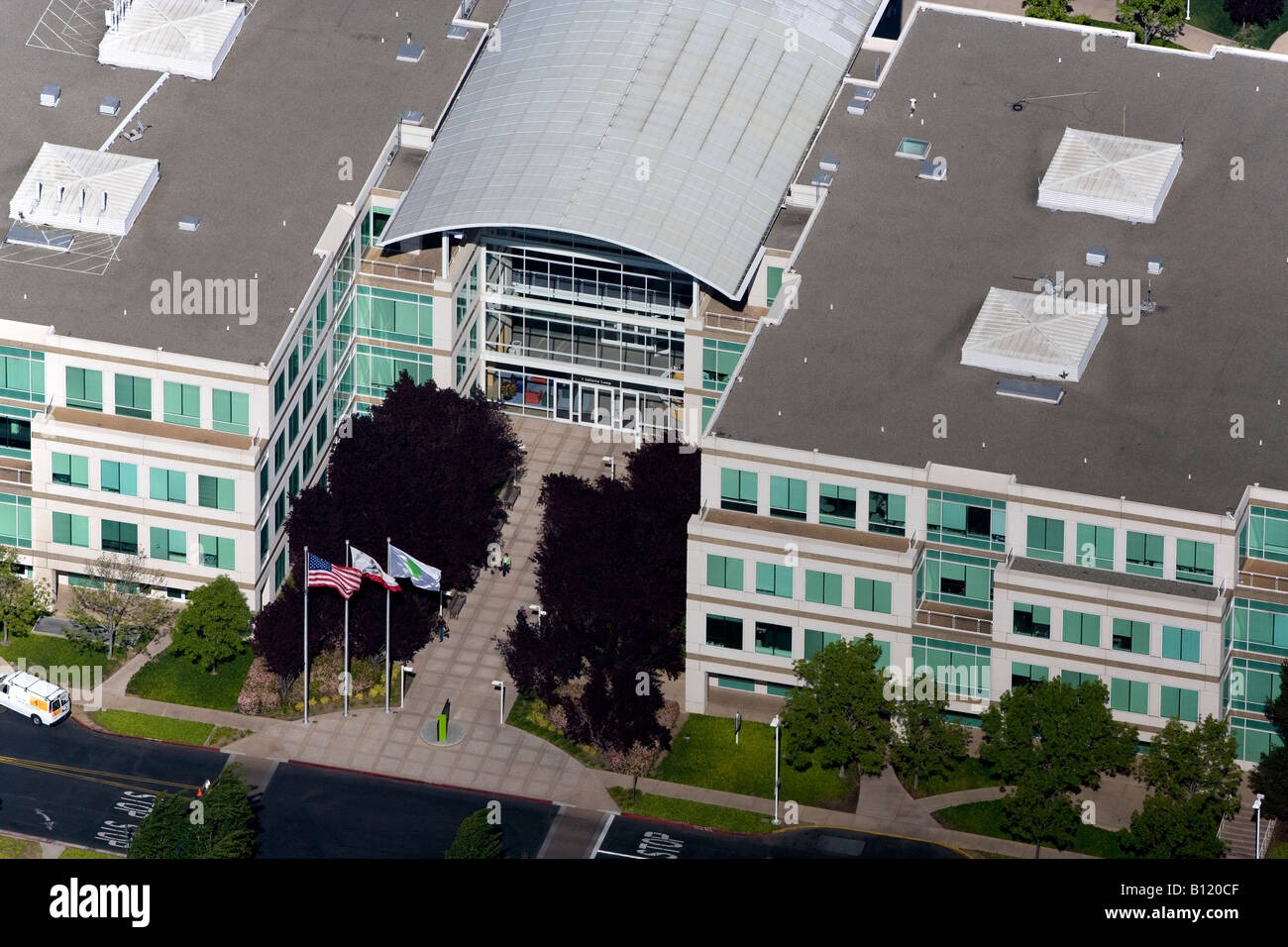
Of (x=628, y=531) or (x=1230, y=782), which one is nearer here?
(x=1230, y=782)

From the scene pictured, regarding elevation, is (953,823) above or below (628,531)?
below

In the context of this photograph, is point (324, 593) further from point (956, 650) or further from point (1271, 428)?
point (1271, 428)

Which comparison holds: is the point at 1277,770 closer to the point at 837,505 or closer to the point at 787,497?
the point at 837,505

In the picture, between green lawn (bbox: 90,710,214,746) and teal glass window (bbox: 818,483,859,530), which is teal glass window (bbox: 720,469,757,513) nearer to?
teal glass window (bbox: 818,483,859,530)

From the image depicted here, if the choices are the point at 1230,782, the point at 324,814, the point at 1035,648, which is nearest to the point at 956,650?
the point at 1035,648

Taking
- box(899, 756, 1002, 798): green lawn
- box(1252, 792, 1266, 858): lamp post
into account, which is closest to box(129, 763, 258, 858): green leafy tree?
box(899, 756, 1002, 798): green lawn

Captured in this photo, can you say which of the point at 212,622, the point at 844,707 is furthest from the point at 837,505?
the point at 212,622
